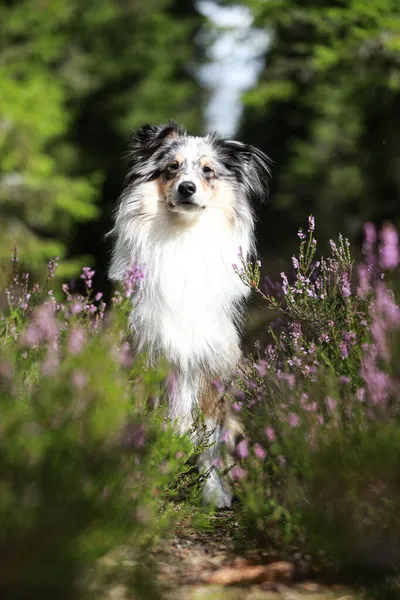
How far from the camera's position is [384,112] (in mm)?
11953

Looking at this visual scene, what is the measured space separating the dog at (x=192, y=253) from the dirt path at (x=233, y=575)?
43.3 inches

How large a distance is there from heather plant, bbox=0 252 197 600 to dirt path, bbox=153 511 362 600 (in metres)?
0.12

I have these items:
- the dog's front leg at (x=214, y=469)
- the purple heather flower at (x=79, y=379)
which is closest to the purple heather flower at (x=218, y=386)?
the dog's front leg at (x=214, y=469)

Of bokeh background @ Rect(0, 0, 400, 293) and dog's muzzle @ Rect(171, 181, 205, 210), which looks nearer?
dog's muzzle @ Rect(171, 181, 205, 210)

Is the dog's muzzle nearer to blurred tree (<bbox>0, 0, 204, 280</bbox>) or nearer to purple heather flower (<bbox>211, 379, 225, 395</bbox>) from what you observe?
purple heather flower (<bbox>211, 379, 225, 395</bbox>)

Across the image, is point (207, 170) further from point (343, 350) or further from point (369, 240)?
point (343, 350)

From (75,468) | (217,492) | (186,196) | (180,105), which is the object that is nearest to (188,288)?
(186,196)

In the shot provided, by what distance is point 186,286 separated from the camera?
4.16 meters

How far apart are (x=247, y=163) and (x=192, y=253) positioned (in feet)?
2.66

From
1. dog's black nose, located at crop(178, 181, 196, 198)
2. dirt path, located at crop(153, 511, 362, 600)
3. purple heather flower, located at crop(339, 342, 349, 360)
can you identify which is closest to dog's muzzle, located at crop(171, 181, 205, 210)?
dog's black nose, located at crop(178, 181, 196, 198)

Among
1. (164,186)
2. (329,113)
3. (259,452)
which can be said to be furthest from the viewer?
(329,113)

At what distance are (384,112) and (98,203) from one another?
7431mm

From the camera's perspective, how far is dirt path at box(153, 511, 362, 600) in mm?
2281

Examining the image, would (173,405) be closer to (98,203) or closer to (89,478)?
(89,478)
